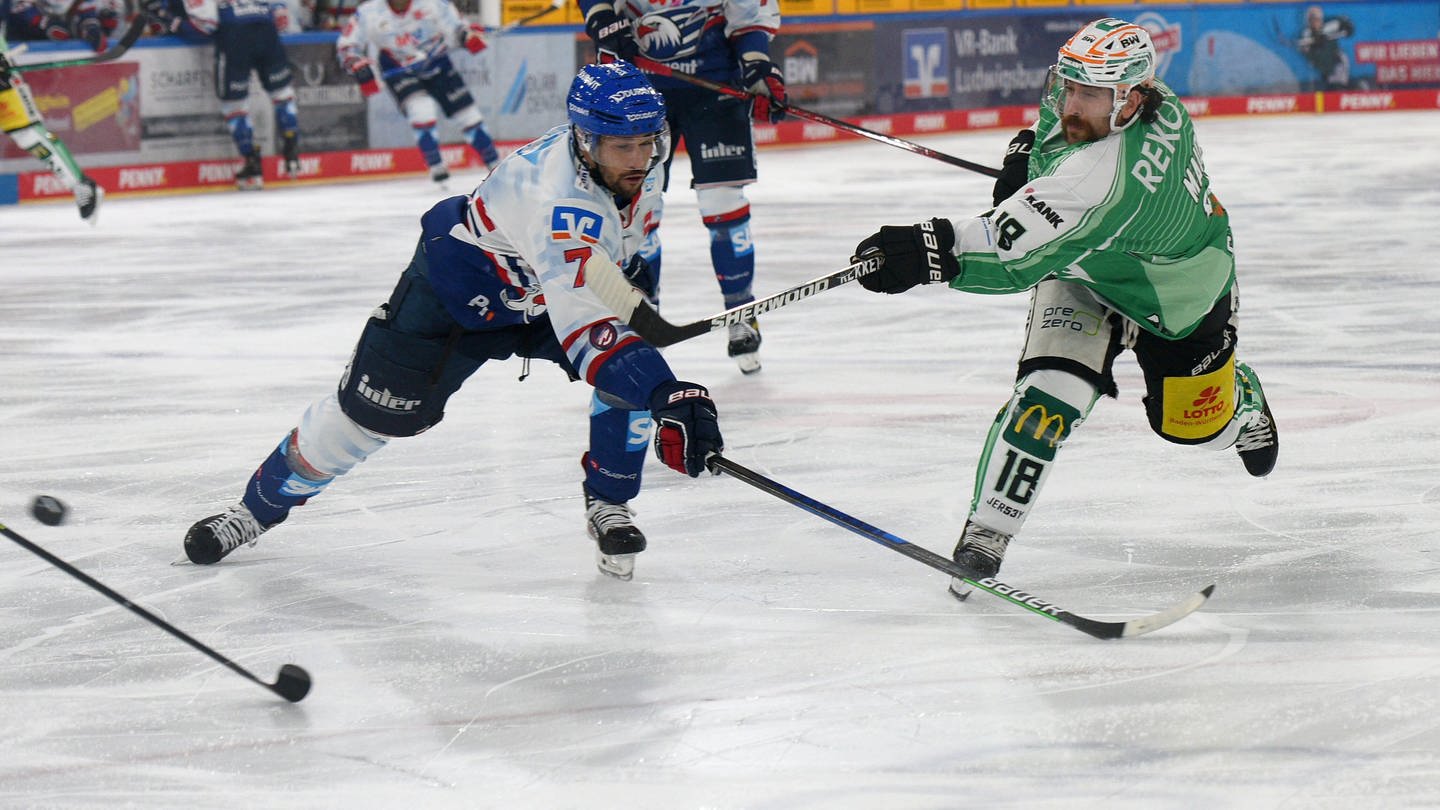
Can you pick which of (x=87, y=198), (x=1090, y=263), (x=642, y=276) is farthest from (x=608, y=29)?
(x=87, y=198)

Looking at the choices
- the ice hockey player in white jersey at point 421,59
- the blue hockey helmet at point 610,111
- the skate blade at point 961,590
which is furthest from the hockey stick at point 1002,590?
the ice hockey player in white jersey at point 421,59

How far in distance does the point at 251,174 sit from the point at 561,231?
8647 mm

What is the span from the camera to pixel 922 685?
110 inches

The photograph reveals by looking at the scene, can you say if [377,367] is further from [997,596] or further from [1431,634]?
[1431,634]

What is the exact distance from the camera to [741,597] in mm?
3305

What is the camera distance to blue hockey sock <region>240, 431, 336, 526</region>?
348 centimetres

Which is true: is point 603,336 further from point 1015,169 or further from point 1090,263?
point 1015,169

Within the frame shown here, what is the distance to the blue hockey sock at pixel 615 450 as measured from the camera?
3.45m

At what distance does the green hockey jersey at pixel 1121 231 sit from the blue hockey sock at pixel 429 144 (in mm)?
8229

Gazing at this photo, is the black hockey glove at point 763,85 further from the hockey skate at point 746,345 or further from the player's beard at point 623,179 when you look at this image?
the player's beard at point 623,179

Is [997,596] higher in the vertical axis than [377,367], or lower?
lower

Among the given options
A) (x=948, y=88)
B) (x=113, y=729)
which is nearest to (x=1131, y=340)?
(x=113, y=729)

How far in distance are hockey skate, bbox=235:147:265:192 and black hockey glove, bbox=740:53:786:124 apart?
20.6 feet

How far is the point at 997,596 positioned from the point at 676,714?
770 mm
